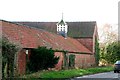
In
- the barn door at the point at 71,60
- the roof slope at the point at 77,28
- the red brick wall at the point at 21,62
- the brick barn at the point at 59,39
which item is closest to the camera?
the red brick wall at the point at 21,62

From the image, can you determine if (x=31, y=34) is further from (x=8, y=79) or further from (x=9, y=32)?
(x=8, y=79)

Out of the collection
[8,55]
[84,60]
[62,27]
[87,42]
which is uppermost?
[62,27]

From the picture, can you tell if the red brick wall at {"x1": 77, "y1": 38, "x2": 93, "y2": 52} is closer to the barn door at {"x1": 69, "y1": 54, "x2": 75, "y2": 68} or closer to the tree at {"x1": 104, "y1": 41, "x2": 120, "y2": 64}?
the tree at {"x1": 104, "y1": 41, "x2": 120, "y2": 64}

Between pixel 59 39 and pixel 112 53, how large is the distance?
2333 centimetres

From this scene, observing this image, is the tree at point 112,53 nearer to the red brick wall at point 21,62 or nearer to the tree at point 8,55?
the red brick wall at point 21,62

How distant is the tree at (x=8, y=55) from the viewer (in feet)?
88.5

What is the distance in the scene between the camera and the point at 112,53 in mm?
74938

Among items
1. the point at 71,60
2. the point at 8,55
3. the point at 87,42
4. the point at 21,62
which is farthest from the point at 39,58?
the point at 87,42

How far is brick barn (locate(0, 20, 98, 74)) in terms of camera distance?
3470 cm

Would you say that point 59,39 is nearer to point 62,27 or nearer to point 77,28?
point 62,27

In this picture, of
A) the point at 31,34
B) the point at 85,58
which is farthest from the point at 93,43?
the point at 31,34

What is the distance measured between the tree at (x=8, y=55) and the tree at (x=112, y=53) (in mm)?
47039

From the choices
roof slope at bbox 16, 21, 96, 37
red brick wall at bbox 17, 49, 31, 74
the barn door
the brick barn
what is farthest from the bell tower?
red brick wall at bbox 17, 49, 31, 74

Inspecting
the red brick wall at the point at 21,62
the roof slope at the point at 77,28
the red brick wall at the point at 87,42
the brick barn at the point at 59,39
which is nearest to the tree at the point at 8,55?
the brick barn at the point at 59,39
